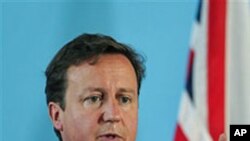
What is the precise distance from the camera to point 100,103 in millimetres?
901

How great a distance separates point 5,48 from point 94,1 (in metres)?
0.27

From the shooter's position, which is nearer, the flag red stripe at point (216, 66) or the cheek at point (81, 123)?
the cheek at point (81, 123)

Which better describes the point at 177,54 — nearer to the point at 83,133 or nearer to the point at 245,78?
the point at 245,78

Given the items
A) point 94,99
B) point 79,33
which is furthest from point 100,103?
point 79,33

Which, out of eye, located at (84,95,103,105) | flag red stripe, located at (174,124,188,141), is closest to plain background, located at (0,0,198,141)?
flag red stripe, located at (174,124,188,141)

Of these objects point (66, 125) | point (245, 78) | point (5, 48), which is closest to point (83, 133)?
point (66, 125)

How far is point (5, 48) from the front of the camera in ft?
3.81

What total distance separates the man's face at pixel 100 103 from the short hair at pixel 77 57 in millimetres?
16

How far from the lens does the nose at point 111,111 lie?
885mm

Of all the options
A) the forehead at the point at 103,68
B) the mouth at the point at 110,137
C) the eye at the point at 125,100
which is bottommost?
the mouth at the point at 110,137

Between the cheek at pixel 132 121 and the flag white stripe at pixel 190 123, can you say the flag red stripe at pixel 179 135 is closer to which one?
the flag white stripe at pixel 190 123

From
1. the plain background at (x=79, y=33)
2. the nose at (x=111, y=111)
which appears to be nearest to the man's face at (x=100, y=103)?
the nose at (x=111, y=111)

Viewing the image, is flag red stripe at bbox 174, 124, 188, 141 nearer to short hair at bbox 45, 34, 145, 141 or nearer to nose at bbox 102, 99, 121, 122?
short hair at bbox 45, 34, 145, 141

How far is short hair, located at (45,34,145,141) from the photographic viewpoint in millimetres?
939
